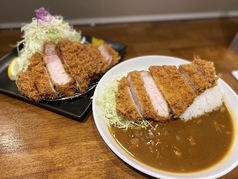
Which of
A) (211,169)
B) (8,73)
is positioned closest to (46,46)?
(8,73)

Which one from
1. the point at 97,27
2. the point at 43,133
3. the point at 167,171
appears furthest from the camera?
the point at 97,27

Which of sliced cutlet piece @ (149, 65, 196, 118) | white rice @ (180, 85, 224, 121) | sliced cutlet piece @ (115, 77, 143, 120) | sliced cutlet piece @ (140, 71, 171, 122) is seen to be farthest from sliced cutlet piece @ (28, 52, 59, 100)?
white rice @ (180, 85, 224, 121)

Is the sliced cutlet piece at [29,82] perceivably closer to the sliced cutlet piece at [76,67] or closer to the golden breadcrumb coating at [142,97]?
the sliced cutlet piece at [76,67]

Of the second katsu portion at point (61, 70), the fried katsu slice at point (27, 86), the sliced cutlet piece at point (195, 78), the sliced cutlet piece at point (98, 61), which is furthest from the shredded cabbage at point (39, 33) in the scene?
the sliced cutlet piece at point (195, 78)

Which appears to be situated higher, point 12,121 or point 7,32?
point 7,32

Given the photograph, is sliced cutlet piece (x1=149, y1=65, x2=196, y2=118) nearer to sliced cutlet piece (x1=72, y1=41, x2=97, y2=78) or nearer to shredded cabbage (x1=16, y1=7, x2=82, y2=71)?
sliced cutlet piece (x1=72, y1=41, x2=97, y2=78)

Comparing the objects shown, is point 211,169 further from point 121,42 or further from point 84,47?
point 121,42
